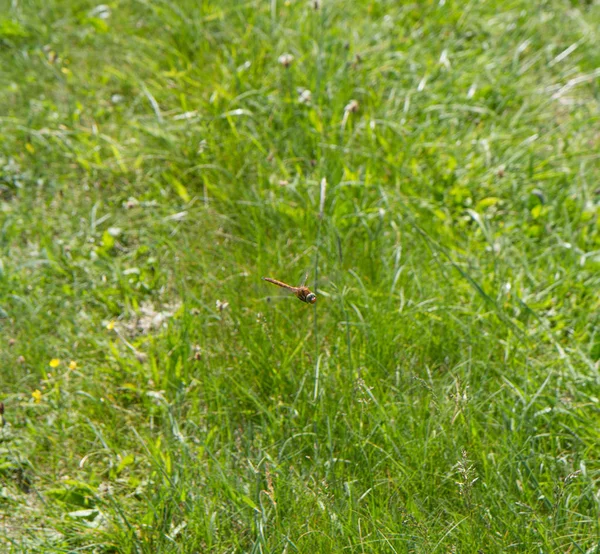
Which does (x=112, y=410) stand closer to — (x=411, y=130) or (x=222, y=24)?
(x=411, y=130)

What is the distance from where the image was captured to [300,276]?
277 cm

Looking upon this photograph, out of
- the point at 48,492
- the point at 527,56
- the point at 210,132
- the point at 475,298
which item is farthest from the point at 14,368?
the point at 527,56

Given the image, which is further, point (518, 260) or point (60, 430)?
point (518, 260)

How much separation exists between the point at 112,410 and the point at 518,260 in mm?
1732

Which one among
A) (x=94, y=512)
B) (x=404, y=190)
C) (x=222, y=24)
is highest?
(x=222, y=24)

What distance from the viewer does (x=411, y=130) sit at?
351 centimetres

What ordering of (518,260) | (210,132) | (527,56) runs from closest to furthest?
(518,260) < (210,132) < (527,56)

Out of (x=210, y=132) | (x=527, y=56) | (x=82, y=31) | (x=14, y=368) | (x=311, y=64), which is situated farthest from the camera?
(x=82, y=31)

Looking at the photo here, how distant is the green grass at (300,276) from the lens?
6.88ft

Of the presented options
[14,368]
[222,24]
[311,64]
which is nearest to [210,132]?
[311,64]

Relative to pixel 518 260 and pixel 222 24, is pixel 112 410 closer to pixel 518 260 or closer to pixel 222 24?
pixel 518 260

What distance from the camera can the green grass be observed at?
6.88ft

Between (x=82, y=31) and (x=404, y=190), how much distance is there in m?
2.44

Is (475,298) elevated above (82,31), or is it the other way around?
(82,31)
